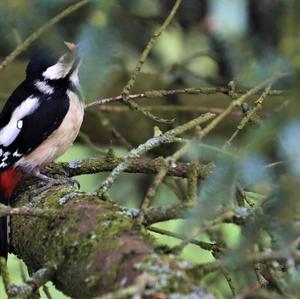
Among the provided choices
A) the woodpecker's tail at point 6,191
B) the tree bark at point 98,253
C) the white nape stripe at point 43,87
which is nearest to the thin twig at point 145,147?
the tree bark at point 98,253

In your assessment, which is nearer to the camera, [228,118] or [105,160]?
[105,160]

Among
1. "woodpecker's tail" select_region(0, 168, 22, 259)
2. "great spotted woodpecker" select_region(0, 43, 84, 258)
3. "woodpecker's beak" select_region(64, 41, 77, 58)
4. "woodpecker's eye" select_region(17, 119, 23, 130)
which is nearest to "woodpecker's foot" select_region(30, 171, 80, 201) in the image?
"woodpecker's tail" select_region(0, 168, 22, 259)

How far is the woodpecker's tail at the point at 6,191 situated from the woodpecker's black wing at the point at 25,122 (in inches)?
2.4

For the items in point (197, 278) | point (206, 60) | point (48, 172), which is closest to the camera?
point (197, 278)

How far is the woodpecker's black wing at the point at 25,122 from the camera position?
2932mm

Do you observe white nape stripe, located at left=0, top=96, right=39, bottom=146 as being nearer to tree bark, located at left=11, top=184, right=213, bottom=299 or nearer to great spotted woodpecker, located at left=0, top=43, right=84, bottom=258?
great spotted woodpecker, located at left=0, top=43, right=84, bottom=258

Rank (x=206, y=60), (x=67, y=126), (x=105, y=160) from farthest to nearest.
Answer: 1. (x=206, y=60)
2. (x=67, y=126)
3. (x=105, y=160)

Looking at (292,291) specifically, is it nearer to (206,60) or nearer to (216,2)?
(216,2)

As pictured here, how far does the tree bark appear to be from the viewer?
126 cm

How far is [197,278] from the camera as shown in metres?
1.29

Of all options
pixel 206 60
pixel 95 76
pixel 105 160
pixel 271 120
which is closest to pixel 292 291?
pixel 271 120

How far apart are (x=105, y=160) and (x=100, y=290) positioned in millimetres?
973

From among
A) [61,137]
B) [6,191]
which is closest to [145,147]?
[6,191]

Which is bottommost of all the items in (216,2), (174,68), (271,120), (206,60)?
(206,60)
